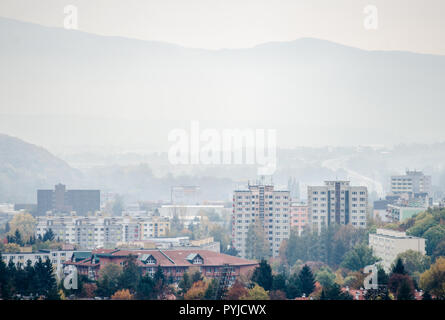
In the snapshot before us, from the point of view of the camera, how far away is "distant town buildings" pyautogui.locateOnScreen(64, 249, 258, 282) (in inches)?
859

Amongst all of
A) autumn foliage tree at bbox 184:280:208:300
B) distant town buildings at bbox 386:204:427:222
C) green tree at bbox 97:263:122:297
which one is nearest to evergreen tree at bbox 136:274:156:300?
green tree at bbox 97:263:122:297

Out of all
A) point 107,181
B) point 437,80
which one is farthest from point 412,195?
point 107,181

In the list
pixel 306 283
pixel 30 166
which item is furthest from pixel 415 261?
pixel 30 166

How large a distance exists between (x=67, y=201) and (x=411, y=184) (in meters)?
15.4

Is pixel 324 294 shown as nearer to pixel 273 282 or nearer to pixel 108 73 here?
pixel 273 282

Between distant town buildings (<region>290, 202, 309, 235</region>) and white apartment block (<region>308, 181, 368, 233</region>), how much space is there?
0.26 meters

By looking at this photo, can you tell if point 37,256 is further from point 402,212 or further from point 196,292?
point 402,212

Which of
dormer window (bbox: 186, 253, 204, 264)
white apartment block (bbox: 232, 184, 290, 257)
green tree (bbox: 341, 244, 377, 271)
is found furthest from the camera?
white apartment block (bbox: 232, 184, 290, 257)

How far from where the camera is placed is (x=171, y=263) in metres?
22.5

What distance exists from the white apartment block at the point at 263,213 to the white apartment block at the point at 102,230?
20.1 ft

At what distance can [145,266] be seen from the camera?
22.1 m

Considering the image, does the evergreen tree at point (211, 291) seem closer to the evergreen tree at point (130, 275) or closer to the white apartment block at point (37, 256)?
the evergreen tree at point (130, 275)

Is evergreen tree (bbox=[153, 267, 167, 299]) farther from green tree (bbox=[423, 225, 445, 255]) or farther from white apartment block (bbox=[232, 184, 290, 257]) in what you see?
white apartment block (bbox=[232, 184, 290, 257])

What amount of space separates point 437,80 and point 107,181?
71.4ft
